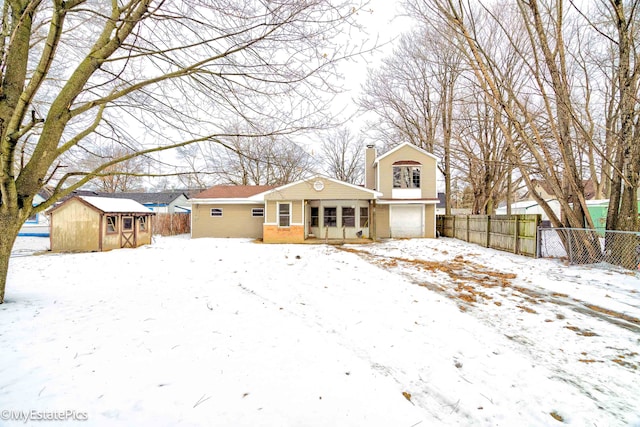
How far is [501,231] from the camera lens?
38.7ft

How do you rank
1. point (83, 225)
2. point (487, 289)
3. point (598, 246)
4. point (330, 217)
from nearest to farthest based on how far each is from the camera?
1. point (487, 289)
2. point (598, 246)
3. point (83, 225)
4. point (330, 217)

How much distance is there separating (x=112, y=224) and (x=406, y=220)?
50.6ft

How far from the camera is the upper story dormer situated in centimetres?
1729

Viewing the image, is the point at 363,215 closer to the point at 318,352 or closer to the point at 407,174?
the point at 407,174

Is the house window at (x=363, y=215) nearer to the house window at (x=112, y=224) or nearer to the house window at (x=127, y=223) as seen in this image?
the house window at (x=127, y=223)

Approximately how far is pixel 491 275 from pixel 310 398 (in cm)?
670

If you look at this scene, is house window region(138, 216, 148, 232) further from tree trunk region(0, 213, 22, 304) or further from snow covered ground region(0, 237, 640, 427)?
tree trunk region(0, 213, 22, 304)

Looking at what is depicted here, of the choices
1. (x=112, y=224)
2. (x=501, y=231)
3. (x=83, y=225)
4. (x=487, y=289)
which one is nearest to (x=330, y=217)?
(x=501, y=231)

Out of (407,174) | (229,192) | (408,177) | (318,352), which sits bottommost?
(318,352)

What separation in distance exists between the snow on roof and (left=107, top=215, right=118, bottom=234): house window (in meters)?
0.38

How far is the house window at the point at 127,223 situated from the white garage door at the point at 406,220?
1408 cm

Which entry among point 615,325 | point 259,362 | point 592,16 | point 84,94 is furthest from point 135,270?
point 592,16

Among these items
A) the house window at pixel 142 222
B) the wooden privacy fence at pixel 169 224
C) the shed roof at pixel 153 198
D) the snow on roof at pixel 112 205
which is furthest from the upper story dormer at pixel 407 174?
the shed roof at pixel 153 198

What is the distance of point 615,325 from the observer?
4.16m
